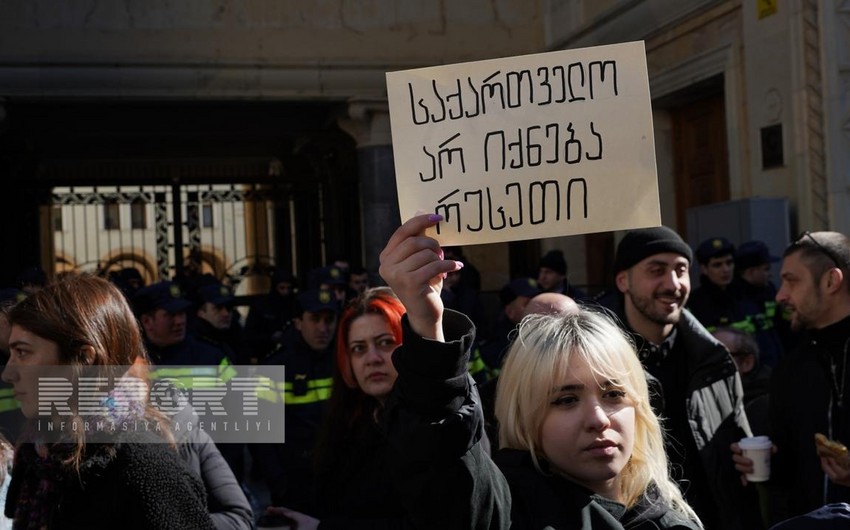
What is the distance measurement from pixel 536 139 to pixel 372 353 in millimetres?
1326

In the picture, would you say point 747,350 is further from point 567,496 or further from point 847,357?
point 567,496

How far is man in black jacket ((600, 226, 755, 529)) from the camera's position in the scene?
11.6ft

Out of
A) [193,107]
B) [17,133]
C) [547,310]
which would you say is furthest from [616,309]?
[17,133]

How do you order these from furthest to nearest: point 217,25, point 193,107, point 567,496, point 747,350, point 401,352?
1. point 193,107
2. point 217,25
3. point 747,350
4. point 567,496
5. point 401,352

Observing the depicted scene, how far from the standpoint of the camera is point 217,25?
12125mm

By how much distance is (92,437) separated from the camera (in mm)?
2408

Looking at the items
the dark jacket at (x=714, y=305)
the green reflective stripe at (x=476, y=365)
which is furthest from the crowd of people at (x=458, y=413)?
the dark jacket at (x=714, y=305)

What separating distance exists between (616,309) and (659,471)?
1.77m

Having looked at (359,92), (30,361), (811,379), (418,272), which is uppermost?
(359,92)

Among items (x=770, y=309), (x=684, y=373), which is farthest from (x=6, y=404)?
(x=770, y=309)

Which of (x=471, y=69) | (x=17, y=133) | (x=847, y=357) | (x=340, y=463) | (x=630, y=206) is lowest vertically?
(x=340, y=463)

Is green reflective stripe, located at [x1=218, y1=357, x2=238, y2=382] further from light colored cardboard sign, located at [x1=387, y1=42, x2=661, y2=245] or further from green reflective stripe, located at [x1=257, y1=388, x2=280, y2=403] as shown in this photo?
light colored cardboard sign, located at [x1=387, y1=42, x2=661, y2=245]

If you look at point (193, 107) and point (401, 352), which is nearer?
point (401, 352)

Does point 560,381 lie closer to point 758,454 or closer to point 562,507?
point 562,507
